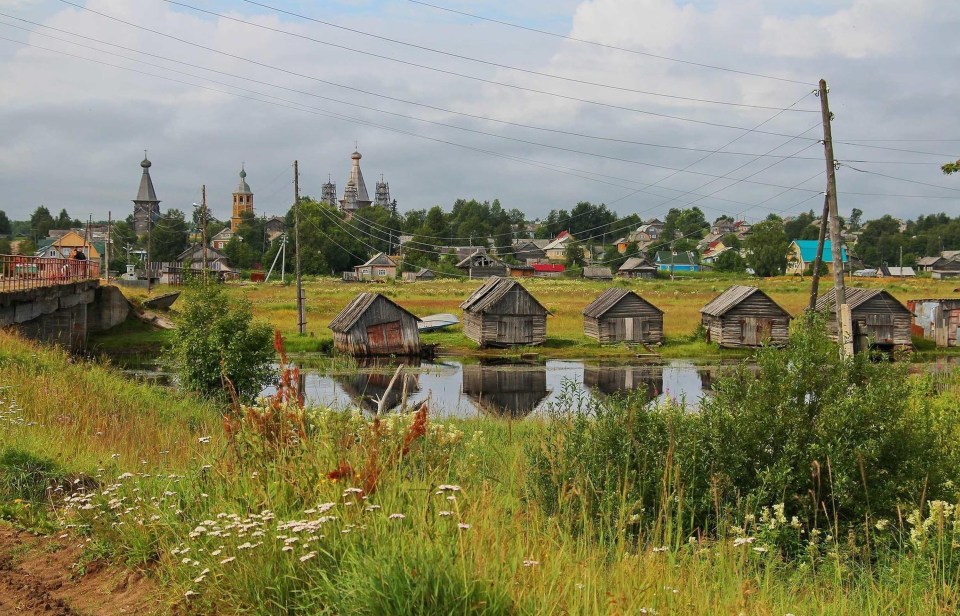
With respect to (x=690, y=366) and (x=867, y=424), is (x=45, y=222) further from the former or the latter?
(x=867, y=424)

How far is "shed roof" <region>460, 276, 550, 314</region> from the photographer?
4825cm

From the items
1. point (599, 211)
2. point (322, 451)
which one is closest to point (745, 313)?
point (322, 451)

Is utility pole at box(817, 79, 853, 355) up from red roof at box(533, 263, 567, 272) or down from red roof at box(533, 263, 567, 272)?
down

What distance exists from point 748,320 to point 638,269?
75.7 metres

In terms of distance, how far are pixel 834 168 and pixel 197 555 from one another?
1007 inches

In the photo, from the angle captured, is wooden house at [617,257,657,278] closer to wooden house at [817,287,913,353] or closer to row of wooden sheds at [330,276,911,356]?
row of wooden sheds at [330,276,911,356]

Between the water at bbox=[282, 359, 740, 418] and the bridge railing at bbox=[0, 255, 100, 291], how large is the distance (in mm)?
9947

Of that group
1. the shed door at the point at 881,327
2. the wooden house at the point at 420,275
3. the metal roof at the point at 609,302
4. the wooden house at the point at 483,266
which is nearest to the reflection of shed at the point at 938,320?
the shed door at the point at 881,327

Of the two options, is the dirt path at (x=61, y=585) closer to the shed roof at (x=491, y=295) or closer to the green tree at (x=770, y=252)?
the shed roof at (x=491, y=295)

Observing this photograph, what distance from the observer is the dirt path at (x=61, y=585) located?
17.6ft

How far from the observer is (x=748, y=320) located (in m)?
47.1

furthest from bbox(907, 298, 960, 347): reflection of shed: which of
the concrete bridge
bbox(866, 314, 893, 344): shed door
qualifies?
the concrete bridge

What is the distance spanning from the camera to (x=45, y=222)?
7160 inches

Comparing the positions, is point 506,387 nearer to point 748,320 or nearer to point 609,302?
point 609,302
